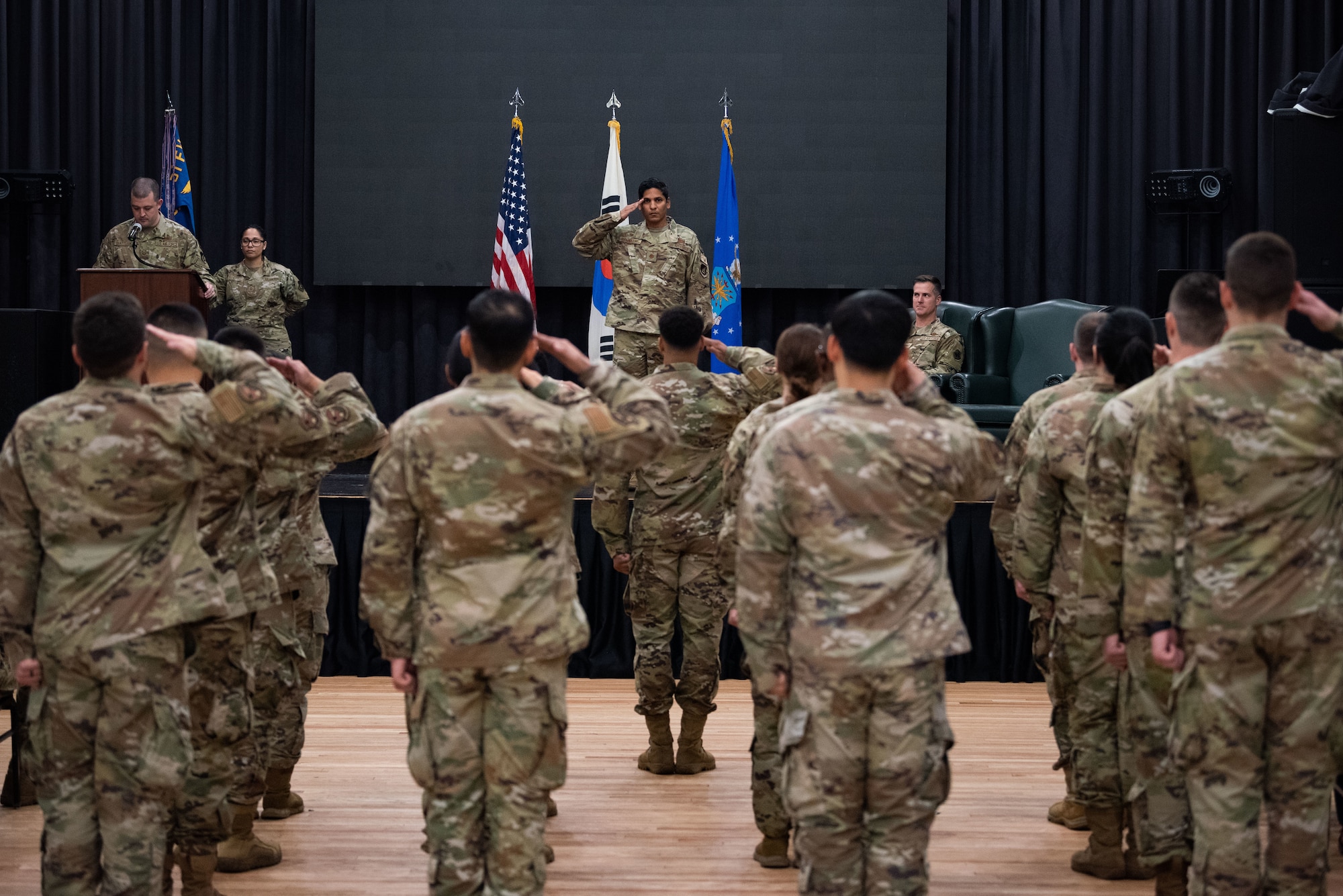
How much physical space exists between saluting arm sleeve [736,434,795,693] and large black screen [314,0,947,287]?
7479 millimetres

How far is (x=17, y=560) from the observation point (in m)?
3.09

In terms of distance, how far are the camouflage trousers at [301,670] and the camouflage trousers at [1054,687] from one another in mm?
2326

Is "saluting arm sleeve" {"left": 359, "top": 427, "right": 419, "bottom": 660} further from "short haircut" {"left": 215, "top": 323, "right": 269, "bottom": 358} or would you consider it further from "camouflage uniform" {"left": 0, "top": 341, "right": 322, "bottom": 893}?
"short haircut" {"left": 215, "top": 323, "right": 269, "bottom": 358}

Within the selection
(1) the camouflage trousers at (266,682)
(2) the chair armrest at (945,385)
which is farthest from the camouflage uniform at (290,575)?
(2) the chair armrest at (945,385)

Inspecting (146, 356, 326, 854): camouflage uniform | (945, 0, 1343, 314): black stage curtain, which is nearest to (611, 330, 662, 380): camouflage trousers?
(945, 0, 1343, 314): black stage curtain

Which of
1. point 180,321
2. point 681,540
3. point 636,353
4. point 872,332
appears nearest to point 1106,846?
point 681,540

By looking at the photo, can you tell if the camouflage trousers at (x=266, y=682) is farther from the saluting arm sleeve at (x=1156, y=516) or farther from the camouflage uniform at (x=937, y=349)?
the camouflage uniform at (x=937, y=349)

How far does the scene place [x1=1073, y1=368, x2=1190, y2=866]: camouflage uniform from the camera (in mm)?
3406

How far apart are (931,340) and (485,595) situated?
6.09 meters

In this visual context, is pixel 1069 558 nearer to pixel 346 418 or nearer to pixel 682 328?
pixel 682 328

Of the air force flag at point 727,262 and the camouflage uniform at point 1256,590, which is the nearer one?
the camouflage uniform at point 1256,590

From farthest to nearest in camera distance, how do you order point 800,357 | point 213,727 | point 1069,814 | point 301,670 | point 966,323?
point 966,323 < point 1069,814 < point 301,670 < point 800,357 < point 213,727

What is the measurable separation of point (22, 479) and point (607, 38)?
7789 millimetres

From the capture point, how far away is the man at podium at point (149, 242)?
8750 mm
